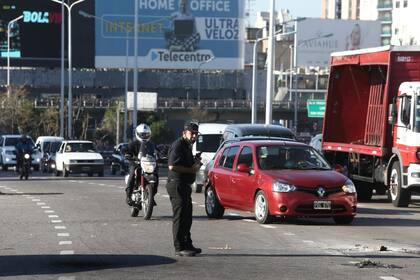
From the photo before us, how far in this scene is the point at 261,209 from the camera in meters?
18.5

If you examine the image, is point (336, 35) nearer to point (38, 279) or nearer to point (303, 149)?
point (303, 149)

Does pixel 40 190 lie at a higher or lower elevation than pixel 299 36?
lower

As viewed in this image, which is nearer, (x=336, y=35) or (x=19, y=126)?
(x=19, y=126)

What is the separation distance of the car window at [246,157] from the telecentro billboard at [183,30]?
81105 mm

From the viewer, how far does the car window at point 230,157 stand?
20031 mm

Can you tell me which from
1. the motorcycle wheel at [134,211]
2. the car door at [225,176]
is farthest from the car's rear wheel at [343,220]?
the motorcycle wheel at [134,211]

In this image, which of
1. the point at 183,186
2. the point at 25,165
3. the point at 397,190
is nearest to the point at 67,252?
the point at 183,186

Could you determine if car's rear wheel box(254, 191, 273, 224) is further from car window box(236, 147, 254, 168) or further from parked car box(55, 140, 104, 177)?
parked car box(55, 140, 104, 177)

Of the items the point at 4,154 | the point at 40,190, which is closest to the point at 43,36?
the point at 4,154

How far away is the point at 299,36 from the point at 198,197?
278ft

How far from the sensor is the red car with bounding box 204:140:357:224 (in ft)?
59.2

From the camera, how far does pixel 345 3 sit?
18775cm

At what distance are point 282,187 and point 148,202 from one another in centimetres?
267

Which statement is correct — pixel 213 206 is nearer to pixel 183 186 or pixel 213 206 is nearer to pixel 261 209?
pixel 261 209
